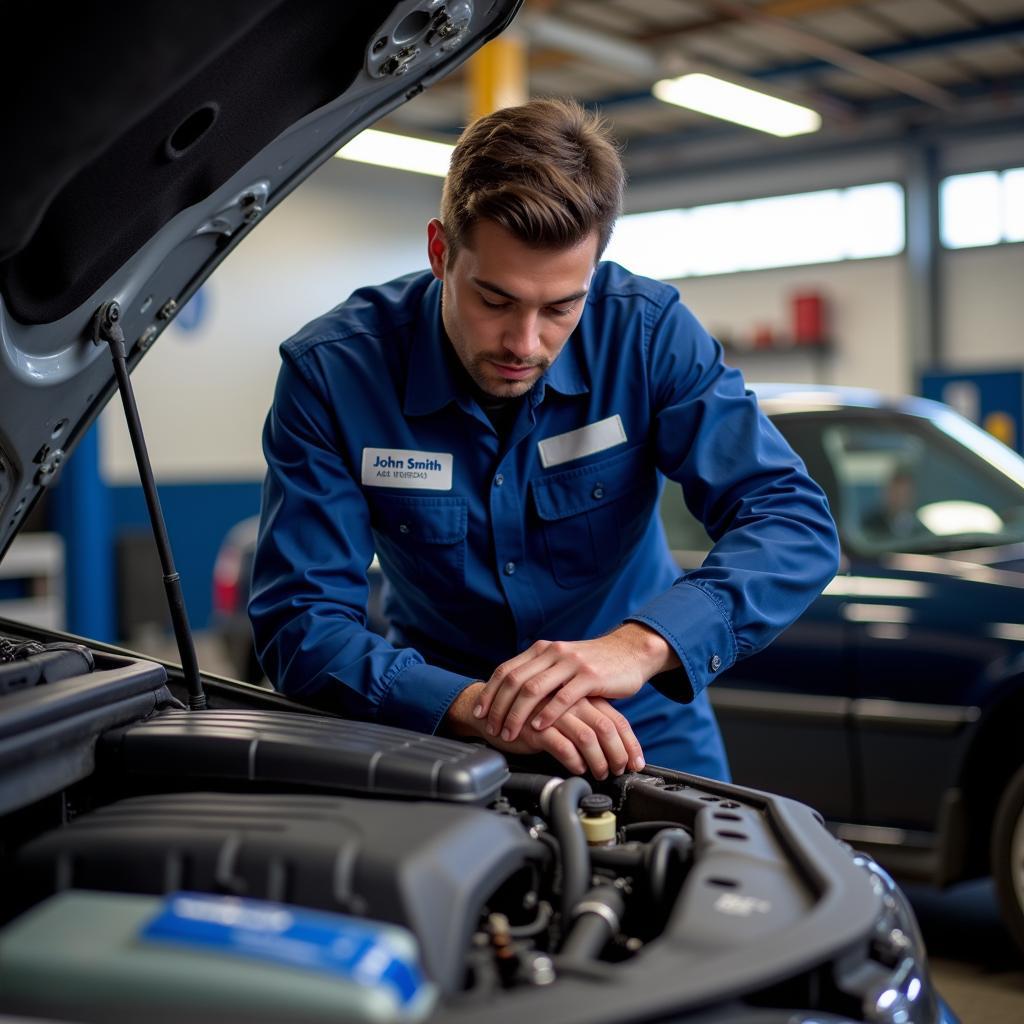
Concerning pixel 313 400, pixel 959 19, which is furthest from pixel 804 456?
pixel 959 19

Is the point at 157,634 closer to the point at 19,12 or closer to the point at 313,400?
the point at 313,400

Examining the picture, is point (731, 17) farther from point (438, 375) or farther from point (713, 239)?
point (438, 375)

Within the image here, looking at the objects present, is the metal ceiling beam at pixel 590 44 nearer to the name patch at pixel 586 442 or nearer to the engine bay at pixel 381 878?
the name patch at pixel 586 442

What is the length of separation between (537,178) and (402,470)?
452 mm

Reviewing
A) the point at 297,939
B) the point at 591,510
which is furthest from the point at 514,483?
the point at 297,939

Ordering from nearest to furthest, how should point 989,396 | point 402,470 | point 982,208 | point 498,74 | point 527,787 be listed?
point 527,787 < point 402,470 < point 498,74 < point 989,396 < point 982,208

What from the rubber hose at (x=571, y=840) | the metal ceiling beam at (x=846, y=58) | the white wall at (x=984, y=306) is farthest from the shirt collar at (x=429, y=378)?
the white wall at (x=984, y=306)

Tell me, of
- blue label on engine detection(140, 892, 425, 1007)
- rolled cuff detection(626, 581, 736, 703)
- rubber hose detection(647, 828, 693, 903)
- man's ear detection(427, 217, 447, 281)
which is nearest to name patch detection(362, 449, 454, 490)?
man's ear detection(427, 217, 447, 281)

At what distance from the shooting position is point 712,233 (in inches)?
502

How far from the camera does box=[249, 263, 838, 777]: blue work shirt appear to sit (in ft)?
5.45

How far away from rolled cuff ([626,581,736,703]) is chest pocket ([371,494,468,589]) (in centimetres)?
33

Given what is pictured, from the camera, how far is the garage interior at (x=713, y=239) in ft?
26.8

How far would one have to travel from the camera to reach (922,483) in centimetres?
355

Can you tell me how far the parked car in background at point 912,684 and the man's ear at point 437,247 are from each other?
137 cm
